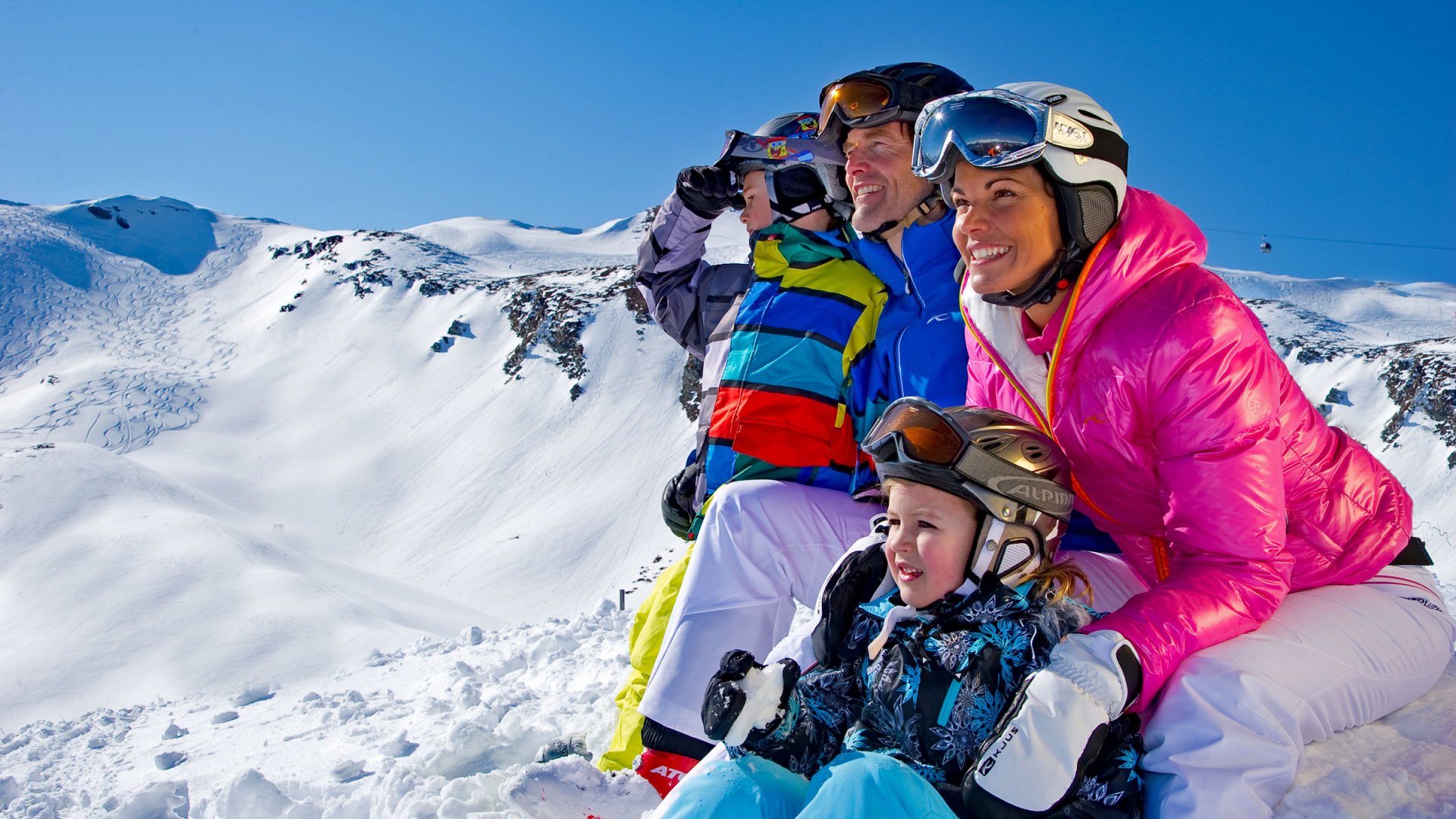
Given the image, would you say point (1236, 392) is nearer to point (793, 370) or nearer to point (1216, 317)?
point (1216, 317)

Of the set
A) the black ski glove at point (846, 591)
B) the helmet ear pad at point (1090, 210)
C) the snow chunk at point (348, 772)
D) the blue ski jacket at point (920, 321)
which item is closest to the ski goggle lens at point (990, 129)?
the helmet ear pad at point (1090, 210)

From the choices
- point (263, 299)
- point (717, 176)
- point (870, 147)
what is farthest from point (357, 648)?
point (263, 299)

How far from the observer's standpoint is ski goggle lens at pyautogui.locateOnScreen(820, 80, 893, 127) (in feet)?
12.8

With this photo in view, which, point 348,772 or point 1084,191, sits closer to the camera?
point 1084,191

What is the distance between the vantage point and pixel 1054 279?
280cm

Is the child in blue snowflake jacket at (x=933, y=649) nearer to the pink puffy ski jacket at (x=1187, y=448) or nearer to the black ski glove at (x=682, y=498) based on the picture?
the pink puffy ski jacket at (x=1187, y=448)

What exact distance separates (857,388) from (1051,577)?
1644mm

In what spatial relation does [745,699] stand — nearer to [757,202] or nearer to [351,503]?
[757,202]

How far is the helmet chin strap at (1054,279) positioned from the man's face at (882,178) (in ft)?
4.14

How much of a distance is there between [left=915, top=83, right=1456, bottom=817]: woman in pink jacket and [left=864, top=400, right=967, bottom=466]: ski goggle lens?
0.46 metres

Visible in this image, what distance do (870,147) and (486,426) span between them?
29.2 meters

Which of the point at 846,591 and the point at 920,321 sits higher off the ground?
the point at 920,321

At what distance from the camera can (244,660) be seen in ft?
35.8

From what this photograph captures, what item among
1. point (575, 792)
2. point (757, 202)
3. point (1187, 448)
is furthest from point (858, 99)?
point (575, 792)
